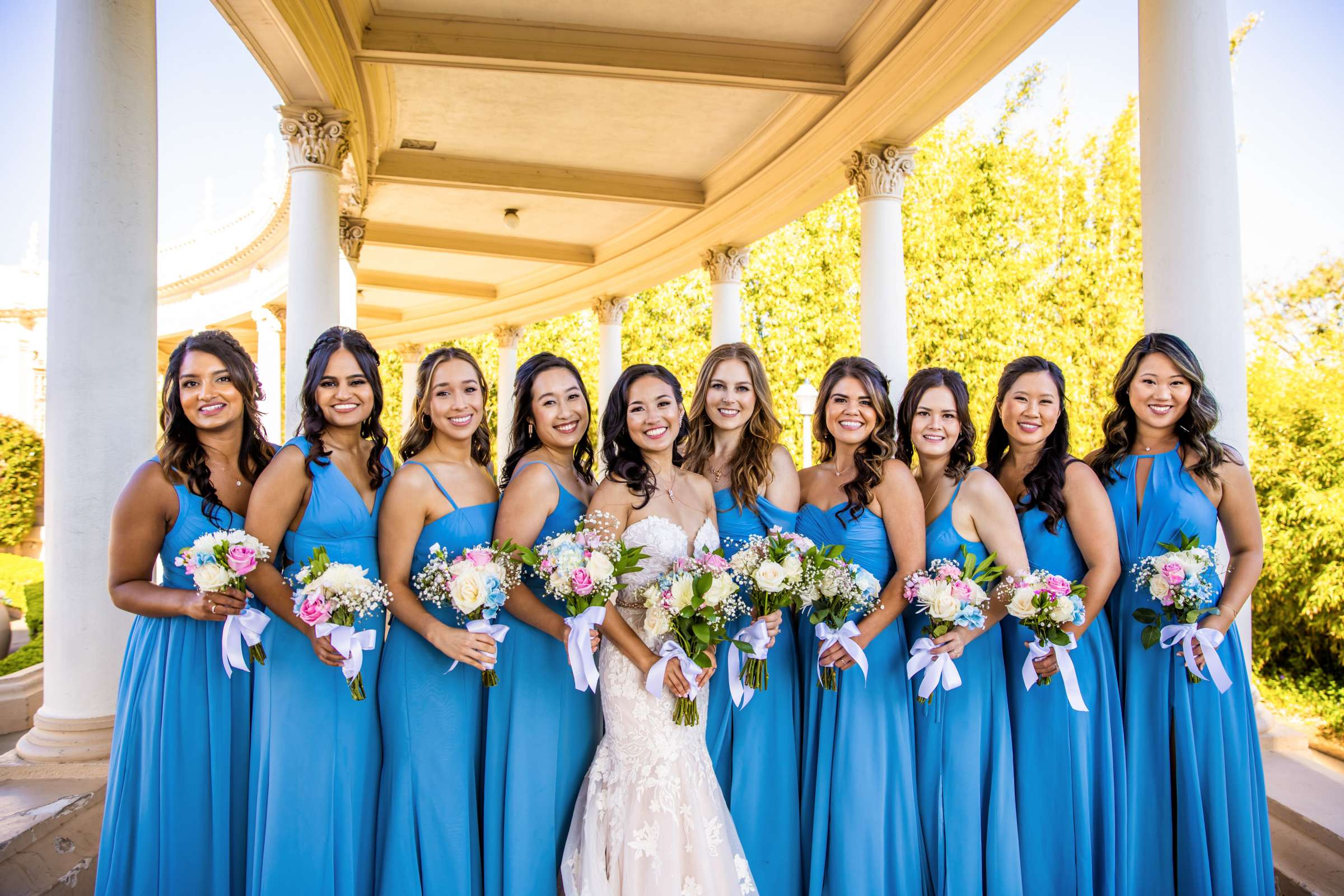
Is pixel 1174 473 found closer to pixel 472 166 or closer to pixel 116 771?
pixel 116 771

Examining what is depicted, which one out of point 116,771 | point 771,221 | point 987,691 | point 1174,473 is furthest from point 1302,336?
point 116,771

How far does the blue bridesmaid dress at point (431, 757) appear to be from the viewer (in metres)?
4.34

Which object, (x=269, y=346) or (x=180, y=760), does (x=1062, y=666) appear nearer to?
(x=180, y=760)

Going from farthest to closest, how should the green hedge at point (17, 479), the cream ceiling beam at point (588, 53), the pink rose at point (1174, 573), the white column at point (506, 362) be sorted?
the white column at point (506, 362) < the green hedge at point (17, 479) < the cream ceiling beam at point (588, 53) < the pink rose at point (1174, 573)

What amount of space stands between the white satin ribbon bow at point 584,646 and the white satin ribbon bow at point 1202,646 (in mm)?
3159

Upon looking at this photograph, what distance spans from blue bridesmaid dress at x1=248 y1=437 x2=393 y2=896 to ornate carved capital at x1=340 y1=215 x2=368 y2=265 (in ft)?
44.5

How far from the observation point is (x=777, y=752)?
488 cm

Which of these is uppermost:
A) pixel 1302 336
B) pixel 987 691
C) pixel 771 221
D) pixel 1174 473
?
pixel 771 221

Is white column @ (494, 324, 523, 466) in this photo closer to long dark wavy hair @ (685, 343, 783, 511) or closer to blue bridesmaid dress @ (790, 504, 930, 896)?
long dark wavy hair @ (685, 343, 783, 511)

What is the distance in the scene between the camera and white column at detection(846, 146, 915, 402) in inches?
472

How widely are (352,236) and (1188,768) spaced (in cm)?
1641

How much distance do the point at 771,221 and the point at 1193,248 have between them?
1008cm

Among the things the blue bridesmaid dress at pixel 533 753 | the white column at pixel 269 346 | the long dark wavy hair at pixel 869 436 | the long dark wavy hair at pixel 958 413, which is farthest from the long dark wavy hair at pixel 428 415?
the white column at pixel 269 346

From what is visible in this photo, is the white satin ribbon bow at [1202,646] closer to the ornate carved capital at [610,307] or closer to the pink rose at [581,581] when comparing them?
the pink rose at [581,581]
